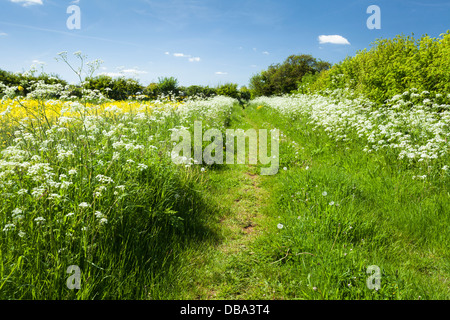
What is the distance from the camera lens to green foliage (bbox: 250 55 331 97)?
117ft

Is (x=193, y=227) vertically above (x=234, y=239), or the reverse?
(x=193, y=227)

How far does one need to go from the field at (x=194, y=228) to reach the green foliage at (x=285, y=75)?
104 feet

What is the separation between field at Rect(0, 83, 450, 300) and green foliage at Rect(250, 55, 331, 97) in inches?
1247

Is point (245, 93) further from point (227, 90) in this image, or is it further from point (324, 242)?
point (324, 242)

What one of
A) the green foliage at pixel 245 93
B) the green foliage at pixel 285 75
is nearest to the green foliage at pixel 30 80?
the green foliage at pixel 285 75

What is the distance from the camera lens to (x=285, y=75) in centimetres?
3678

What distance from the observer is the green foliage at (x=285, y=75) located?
1406 inches

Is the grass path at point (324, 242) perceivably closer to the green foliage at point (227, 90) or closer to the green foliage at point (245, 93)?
the green foliage at point (227, 90)

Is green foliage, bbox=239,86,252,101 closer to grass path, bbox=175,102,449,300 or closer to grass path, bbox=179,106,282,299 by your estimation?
grass path, bbox=179,106,282,299

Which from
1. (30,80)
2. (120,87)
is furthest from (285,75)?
(30,80)

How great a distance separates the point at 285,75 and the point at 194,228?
36818 millimetres

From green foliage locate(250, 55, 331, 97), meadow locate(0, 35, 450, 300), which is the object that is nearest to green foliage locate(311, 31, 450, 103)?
meadow locate(0, 35, 450, 300)
